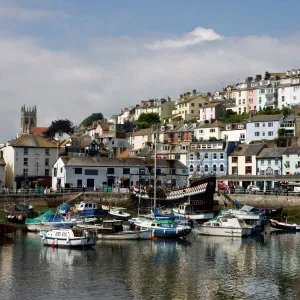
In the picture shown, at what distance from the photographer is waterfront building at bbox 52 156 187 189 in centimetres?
9006

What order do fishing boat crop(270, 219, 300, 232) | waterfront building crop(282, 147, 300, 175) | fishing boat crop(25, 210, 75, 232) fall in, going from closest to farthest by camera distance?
fishing boat crop(25, 210, 75, 232), fishing boat crop(270, 219, 300, 232), waterfront building crop(282, 147, 300, 175)

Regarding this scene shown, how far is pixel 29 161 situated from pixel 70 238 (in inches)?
1922

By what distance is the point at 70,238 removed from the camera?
5128 centimetres

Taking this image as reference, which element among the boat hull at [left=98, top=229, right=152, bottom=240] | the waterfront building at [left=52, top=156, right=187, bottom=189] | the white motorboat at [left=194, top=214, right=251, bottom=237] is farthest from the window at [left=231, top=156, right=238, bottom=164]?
the boat hull at [left=98, top=229, right=152, bottom=240]

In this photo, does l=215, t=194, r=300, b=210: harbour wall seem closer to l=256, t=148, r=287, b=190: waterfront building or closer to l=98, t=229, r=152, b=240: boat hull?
l=256, t=148, r=287, b=190: waterfront building

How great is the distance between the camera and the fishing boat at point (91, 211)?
68312 mm

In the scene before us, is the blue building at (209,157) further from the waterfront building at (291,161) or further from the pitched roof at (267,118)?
the pitched roof at (267,118)

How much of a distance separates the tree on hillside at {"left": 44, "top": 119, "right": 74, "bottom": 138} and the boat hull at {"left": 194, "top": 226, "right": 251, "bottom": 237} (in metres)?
117

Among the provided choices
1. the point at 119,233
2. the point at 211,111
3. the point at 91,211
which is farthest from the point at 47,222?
the point at 211,111

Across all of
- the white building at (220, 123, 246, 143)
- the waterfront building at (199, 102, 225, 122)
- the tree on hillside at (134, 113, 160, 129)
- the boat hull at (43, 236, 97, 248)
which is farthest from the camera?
the tree on hillside at (134, 113, 160, 129)

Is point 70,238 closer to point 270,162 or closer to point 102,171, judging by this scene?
point 102,171

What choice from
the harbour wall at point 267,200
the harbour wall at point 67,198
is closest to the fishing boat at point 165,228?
the harbour wall at point 67,198

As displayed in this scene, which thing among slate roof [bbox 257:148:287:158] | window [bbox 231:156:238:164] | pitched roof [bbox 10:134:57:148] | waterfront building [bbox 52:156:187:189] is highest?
pitched roof [bbox 10:134:57:148]

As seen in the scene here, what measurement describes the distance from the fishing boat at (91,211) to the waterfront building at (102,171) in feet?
56.2
